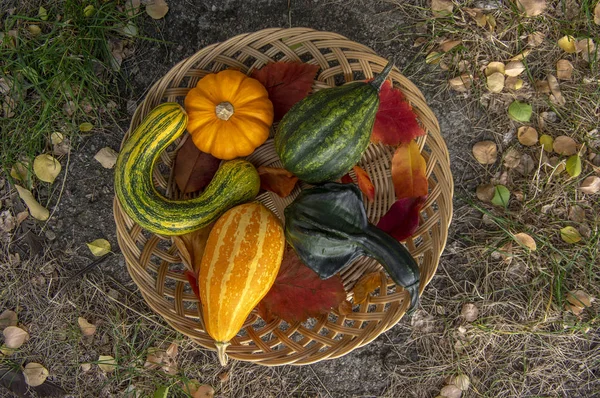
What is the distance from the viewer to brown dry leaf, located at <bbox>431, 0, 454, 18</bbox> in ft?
7.23

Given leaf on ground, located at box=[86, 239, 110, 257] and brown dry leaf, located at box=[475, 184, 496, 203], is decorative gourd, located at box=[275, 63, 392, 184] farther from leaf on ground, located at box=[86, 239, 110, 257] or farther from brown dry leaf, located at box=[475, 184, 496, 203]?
leaf on ground, located at box=[86, 239, 110, 257]

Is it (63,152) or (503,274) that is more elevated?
(63,152)

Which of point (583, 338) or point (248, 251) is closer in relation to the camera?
point (248, 251)

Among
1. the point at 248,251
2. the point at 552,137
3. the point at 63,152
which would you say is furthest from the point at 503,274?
the point at 63,152

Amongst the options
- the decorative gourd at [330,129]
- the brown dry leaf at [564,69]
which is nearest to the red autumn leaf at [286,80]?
the decorative gourd at [330,129]

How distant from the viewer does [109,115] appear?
2.28 m

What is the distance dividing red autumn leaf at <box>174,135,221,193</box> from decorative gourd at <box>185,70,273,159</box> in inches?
4.8

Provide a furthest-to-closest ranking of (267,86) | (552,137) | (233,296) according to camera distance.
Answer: (552,137) < (267,86) < (233,296)

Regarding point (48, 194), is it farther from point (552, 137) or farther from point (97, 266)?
point (552, 137)

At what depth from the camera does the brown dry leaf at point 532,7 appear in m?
2.18

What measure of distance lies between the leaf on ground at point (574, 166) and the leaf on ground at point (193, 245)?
62.5 inches

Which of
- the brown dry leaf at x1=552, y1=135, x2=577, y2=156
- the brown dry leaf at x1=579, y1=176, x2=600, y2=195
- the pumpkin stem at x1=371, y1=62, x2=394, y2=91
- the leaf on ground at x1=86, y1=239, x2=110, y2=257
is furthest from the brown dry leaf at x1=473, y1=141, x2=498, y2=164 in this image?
the leaf on ground at x1=86, y1=239, x2=110, y2=257

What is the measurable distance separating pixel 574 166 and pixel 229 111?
1.53 metres

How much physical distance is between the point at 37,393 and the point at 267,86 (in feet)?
5.98
